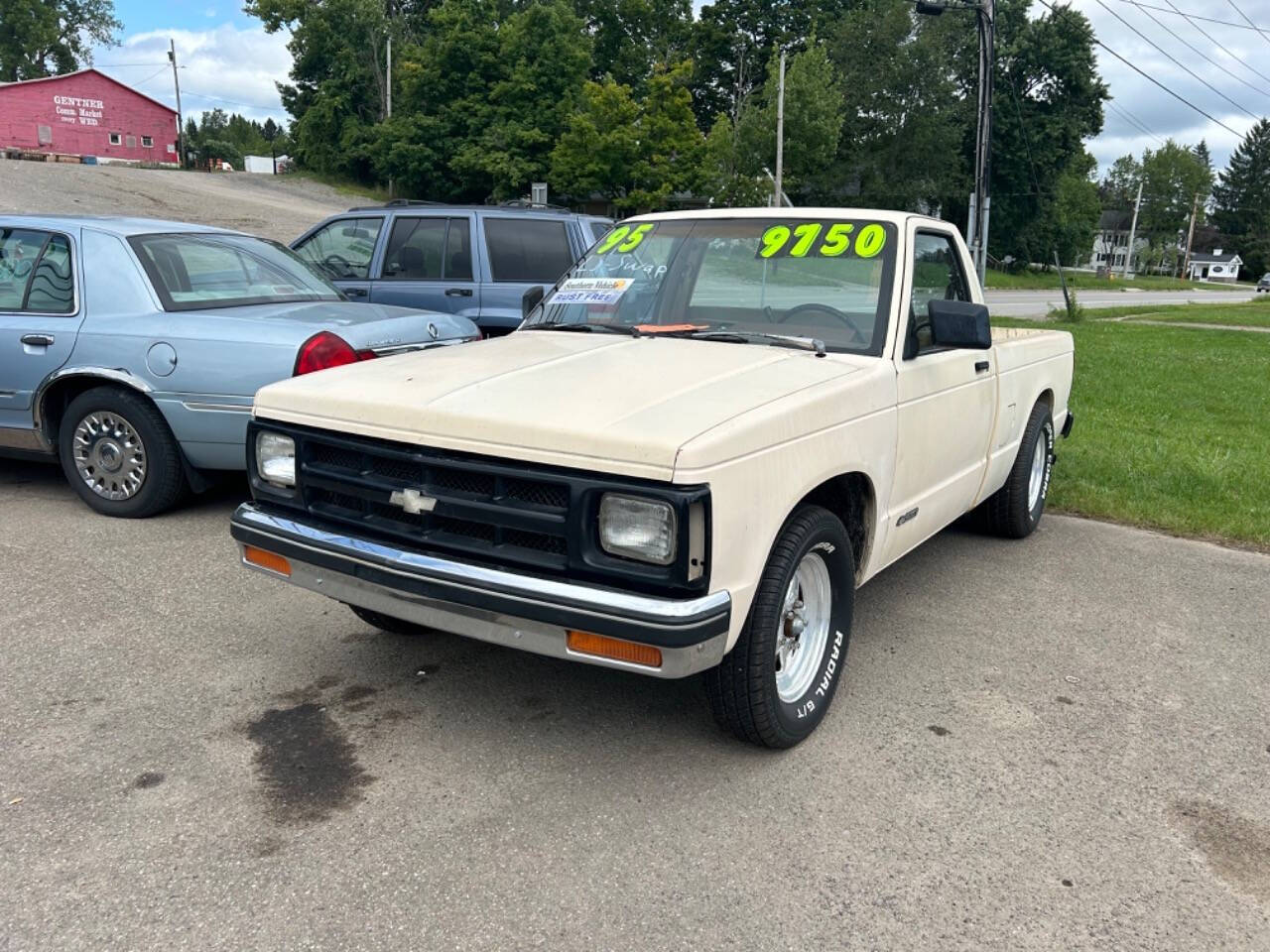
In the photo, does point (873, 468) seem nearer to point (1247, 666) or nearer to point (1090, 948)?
point (1090, 948)

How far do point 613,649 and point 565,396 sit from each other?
810 millimetres

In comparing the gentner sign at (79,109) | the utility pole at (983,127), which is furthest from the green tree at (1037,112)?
the gentner sign at (79,109)

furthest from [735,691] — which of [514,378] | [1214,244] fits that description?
[1214,244]

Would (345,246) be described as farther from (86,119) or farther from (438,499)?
(86,119)

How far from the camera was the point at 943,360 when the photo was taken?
167 inches

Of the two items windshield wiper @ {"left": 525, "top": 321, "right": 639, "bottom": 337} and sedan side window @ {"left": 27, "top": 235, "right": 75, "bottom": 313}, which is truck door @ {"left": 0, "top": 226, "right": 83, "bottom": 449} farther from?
windshield wiper @ {"left": 525, "top": 321, "right": 639, "bottom": 337}

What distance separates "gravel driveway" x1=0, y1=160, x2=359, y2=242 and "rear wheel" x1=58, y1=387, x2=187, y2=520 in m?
20.1

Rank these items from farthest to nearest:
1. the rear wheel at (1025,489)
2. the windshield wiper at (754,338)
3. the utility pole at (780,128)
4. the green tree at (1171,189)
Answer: the green tree at (1171,189) → the utility pole at (780,128) → the rear wheel at (1025,489) → the windshield wiper at (754,338)

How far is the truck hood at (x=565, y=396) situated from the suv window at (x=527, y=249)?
A: 5.09 meters

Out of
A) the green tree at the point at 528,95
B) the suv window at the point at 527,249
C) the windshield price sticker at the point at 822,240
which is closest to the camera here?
the windshield price sticker at the point at 822,240

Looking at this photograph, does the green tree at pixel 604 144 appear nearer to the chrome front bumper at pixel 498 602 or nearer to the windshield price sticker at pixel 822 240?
the windshield price sticker at pixel 822 240

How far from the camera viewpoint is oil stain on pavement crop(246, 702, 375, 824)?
2.99m

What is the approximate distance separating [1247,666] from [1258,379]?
10.6 meters

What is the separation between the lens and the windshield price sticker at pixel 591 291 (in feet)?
14.7
